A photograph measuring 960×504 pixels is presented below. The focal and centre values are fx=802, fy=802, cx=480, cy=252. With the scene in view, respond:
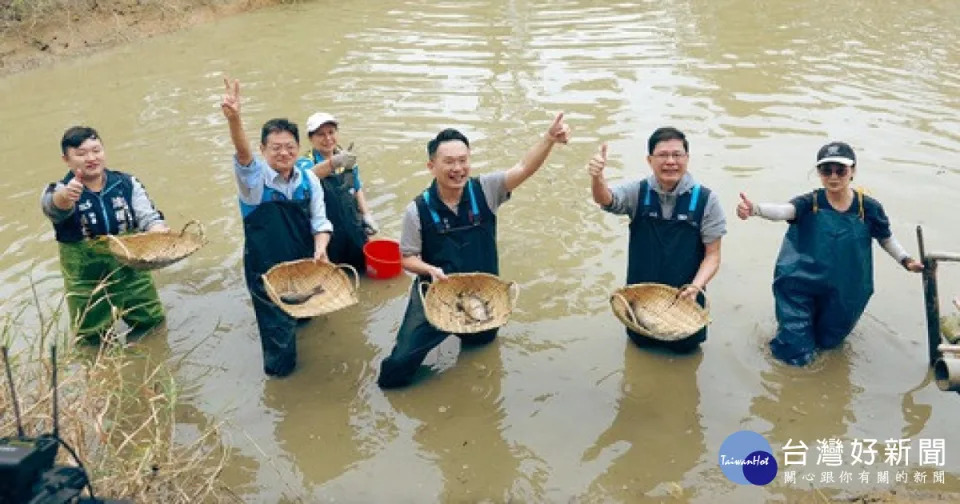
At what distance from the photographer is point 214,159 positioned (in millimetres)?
8703

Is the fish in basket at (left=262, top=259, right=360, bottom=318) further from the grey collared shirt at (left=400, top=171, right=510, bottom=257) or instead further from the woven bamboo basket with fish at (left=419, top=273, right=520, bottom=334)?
the woven bamboo basket with fish at (left=419, top=273, right=520, bottom=334)

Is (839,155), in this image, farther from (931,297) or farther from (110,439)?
(110,439)

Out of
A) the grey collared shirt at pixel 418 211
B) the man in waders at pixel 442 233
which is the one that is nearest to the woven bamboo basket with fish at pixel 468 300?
the man in waders at pixel 442 233

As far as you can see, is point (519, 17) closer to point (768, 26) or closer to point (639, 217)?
point (768, 26)

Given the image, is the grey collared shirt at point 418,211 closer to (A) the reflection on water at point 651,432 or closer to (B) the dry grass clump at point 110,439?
(A) the reflection on water at point 651,432

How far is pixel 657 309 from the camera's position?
15.6ft

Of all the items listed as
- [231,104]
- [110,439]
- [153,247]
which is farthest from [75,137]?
[110,439]

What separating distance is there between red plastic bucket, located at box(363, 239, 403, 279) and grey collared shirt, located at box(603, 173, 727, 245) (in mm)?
2140

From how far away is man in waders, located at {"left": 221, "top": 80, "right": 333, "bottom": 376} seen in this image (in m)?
4.90

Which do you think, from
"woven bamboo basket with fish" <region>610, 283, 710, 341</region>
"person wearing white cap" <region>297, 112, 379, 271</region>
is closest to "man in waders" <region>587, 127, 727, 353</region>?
"woven bamboo basket with fish" <region>610, 283, 710, 341</region>

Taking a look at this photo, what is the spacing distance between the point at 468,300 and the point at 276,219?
1326 millimetres

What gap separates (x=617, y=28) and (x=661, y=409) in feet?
32.5

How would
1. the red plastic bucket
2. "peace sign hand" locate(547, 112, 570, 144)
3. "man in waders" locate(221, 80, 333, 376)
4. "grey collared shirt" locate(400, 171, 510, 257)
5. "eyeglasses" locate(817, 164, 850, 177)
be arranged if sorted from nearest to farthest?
"peace sign hand" locate(547, 112, 570, 144) < "eyeglasses" locate(817, 164, 850, 177) < "grey collared shirt" locate(400, 171, 510, 257) < "man in waders" locate(221, 80, 333, 376) < the red plastic bucket

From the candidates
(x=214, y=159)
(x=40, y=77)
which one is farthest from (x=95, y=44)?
(x=214, y=159)
